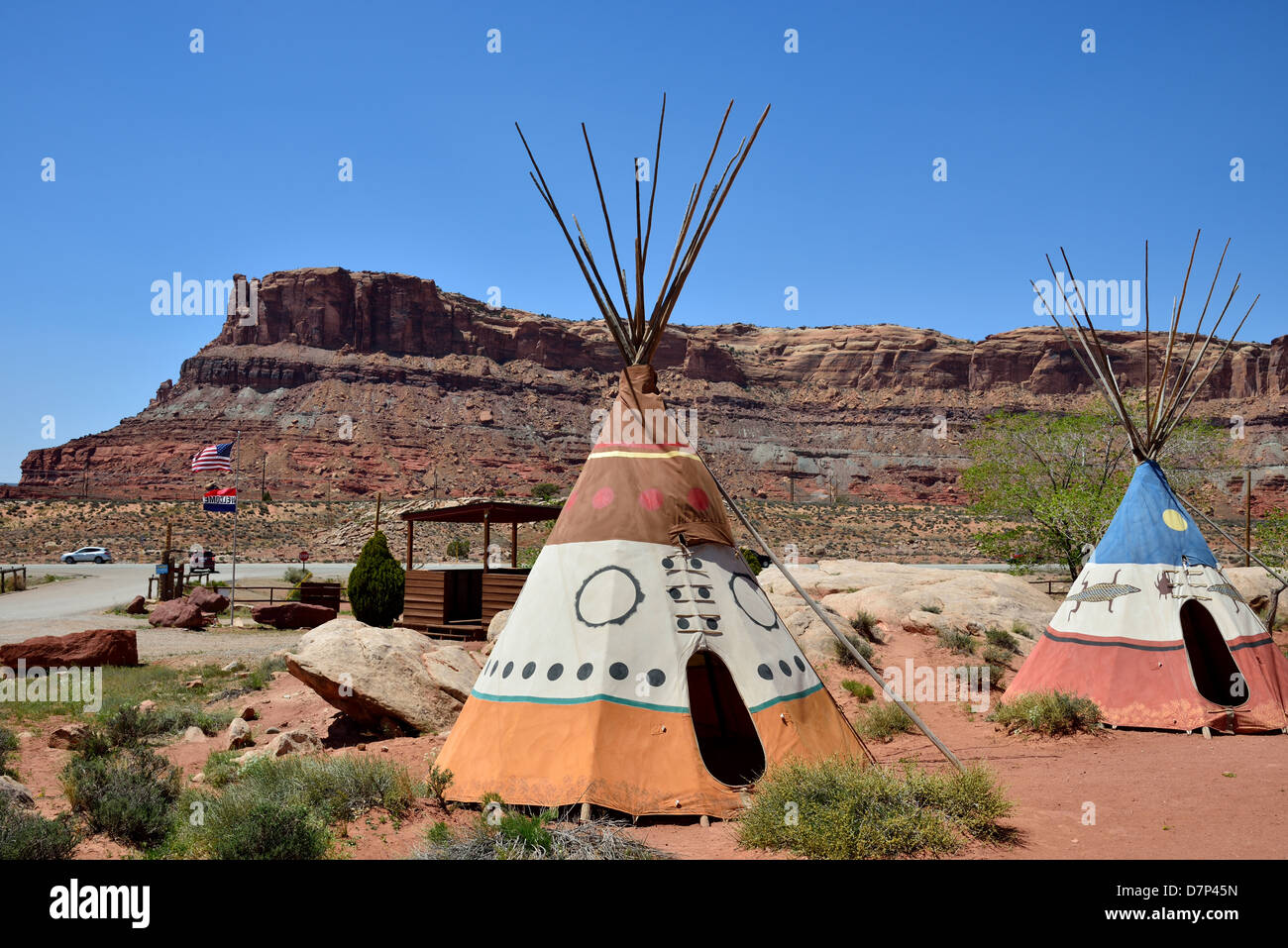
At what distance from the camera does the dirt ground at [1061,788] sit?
5.65 meters

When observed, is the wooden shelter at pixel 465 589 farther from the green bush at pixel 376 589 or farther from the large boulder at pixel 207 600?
the large boulder at pixel 207 600

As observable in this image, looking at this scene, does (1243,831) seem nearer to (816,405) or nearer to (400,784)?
(400,784)

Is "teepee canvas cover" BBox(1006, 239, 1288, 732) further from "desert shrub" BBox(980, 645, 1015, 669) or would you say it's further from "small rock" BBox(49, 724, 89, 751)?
"small rock" BBox(49, 724, 89, 751)

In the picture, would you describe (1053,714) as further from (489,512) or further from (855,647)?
(489,512)

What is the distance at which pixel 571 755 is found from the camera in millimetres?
6215

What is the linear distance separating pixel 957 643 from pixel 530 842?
11.2 meters

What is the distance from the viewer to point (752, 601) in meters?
7.23

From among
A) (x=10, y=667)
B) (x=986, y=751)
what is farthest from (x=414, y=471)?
(x=986, y=751)

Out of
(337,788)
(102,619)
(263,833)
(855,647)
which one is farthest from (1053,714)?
(102,619)

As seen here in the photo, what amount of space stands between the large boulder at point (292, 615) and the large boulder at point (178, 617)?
1.29 m

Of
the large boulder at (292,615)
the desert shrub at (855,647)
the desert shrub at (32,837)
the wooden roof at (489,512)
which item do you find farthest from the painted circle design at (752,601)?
the large boulder at (292,615)
